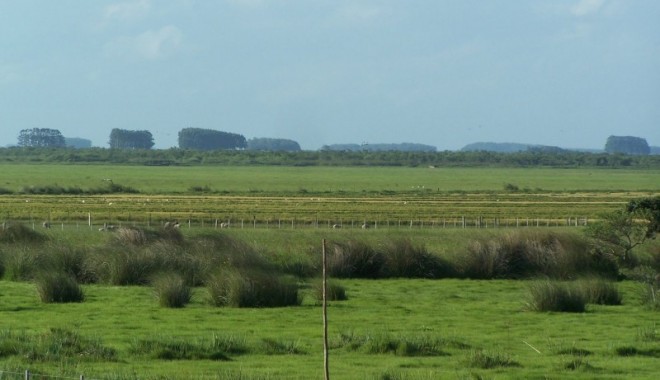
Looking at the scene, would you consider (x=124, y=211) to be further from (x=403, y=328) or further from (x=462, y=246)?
(x=403, y=328)

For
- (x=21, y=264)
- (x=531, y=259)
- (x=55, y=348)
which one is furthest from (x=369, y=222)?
(x=55, y=348)

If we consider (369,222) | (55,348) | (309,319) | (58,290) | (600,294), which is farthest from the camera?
(369,222)

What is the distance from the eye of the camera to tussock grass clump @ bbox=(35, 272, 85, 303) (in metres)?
28.4

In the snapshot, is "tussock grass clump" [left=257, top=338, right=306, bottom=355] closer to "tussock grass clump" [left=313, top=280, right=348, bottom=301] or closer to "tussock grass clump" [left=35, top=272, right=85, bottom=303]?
"tussock grass clump" [left=313, top=280, right=348, bottom=301]

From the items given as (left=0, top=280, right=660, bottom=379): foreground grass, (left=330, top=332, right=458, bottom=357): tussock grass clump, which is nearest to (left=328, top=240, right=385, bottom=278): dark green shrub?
(left=0, top=280, right=660, bottom=379): foreground grass

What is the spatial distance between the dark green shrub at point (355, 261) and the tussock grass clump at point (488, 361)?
1719 centimetres

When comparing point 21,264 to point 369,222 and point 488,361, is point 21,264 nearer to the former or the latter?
point 488,361

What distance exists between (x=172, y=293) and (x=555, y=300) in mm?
9637

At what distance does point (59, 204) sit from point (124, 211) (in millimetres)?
12052

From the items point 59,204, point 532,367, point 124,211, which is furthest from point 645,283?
point 59,204

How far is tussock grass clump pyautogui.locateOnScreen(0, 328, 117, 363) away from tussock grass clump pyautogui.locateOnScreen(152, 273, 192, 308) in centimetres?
668

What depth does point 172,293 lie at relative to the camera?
2778 centimetres

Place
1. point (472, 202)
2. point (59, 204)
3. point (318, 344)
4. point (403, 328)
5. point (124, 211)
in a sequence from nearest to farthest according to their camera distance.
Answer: point (318, 344), point (403, 328), point (124, 211), point (59, 204), point (472, 202)

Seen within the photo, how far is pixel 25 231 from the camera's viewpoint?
40.1 m
